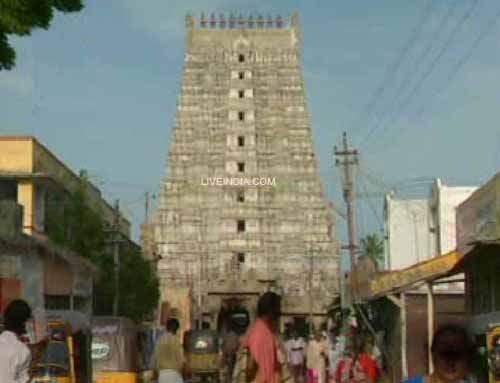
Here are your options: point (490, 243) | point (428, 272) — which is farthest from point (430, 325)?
point (490, 243)

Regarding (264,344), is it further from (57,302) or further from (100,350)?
(57,302)

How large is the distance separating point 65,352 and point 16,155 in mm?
22579

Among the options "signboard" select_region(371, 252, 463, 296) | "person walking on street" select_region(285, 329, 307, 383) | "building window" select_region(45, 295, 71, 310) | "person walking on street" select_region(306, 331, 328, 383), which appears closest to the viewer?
"signboard" select_region(371, 252, 463, 296)

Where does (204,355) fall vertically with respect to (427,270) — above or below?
below

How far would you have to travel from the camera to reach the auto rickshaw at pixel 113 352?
65.7 feet

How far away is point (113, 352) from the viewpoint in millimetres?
20500

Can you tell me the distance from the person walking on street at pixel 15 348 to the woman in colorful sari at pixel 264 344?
225cm

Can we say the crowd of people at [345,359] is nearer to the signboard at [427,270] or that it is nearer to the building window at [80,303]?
the signboard at [427,270]

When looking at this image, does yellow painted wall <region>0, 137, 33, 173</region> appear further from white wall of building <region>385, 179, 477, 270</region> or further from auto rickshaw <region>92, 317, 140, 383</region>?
auto rickshaw <region>92, 317, 140, 383</region>

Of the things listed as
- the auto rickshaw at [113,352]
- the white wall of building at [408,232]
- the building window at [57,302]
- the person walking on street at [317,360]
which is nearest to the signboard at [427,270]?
the person walking on street at [317,360]

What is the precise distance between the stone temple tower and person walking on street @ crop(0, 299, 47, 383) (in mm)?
65514

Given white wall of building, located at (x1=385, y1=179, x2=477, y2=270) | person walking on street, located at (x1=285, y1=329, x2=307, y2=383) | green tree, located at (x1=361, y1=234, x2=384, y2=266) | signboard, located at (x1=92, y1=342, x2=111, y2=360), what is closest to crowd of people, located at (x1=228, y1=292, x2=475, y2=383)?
signboard, located at (x1=92, y1=342, x2=111, y2=360)

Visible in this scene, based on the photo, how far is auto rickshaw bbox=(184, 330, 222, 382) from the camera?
32.3 m

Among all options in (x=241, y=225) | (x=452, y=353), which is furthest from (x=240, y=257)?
(x=452, y=353)
